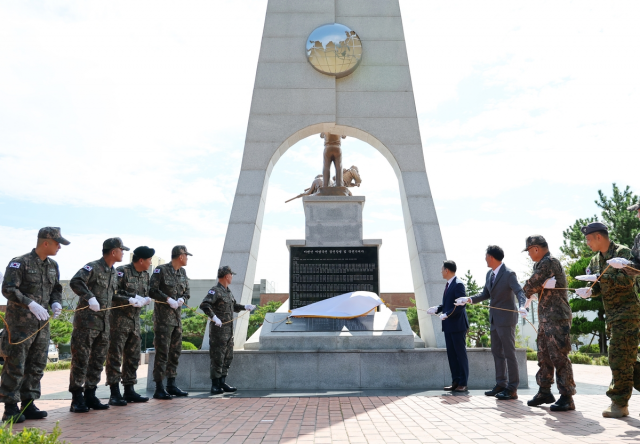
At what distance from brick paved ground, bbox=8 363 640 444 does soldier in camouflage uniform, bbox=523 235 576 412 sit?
265mm

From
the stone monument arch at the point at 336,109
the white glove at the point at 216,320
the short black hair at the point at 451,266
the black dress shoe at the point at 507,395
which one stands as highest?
the stone monument arch at the point at 336,109

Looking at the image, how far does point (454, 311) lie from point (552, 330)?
1.88 meters

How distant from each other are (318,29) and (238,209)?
479cm

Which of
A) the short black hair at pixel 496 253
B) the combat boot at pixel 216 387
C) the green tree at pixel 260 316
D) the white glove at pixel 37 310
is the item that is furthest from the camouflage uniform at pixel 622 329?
the green tree at pixel 260 316

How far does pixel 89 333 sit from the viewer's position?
6125 mm

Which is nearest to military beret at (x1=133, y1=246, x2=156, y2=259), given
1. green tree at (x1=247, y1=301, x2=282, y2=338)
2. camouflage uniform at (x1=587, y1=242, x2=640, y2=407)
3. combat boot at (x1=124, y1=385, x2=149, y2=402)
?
combat boot at (x1=124, y1=385, x2=149, y2=402)

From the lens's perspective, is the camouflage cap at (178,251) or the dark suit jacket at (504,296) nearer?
the dark suit jacket at (504,296)

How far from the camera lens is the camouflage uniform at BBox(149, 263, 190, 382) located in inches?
288

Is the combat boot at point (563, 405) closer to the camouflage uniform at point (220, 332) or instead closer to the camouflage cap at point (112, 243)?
the camouflage uniform at point (220, 332)

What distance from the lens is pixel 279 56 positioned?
1198cm

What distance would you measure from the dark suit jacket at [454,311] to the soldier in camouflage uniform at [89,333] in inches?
193

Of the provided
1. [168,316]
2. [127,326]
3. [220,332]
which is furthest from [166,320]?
[220,332]

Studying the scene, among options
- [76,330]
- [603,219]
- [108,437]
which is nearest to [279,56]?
[76,330]

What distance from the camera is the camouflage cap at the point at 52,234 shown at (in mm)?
5781
